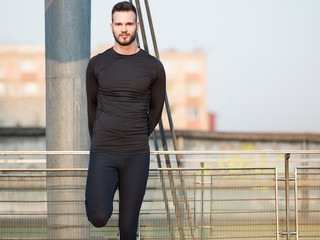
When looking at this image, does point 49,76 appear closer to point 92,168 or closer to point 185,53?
point 92,168

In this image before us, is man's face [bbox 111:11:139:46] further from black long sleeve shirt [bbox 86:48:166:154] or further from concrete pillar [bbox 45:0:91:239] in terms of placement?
concrete pillar [bbox 45:0:91:239]

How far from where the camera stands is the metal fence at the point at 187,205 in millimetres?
4543

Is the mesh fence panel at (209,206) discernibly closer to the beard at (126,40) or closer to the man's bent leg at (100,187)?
the man's bent leg at (100,187)

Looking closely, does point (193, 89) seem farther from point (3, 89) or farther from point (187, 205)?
point (187, 205)

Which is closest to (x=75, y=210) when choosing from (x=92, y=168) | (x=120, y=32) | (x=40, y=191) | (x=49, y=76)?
(x=40, y=191)

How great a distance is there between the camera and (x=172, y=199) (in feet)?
15.1

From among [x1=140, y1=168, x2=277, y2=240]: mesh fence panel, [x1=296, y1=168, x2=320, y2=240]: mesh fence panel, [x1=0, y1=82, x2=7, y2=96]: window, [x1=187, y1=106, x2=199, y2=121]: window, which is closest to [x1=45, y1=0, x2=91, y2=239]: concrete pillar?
[x1=140, y1=168, x2=277, y2=240]: mesh fence panel

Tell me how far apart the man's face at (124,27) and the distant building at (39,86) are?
27520mm

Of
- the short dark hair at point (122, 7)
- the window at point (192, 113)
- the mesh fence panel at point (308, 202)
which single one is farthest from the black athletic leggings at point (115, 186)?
the window at point (192, 113)

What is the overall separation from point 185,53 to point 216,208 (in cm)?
5175

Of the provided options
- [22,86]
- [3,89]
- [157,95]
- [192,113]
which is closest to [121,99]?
[157,95]

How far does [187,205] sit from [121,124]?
1572 millimetres

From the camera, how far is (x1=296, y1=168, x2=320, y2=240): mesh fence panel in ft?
15.4

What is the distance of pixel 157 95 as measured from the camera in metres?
3.45
